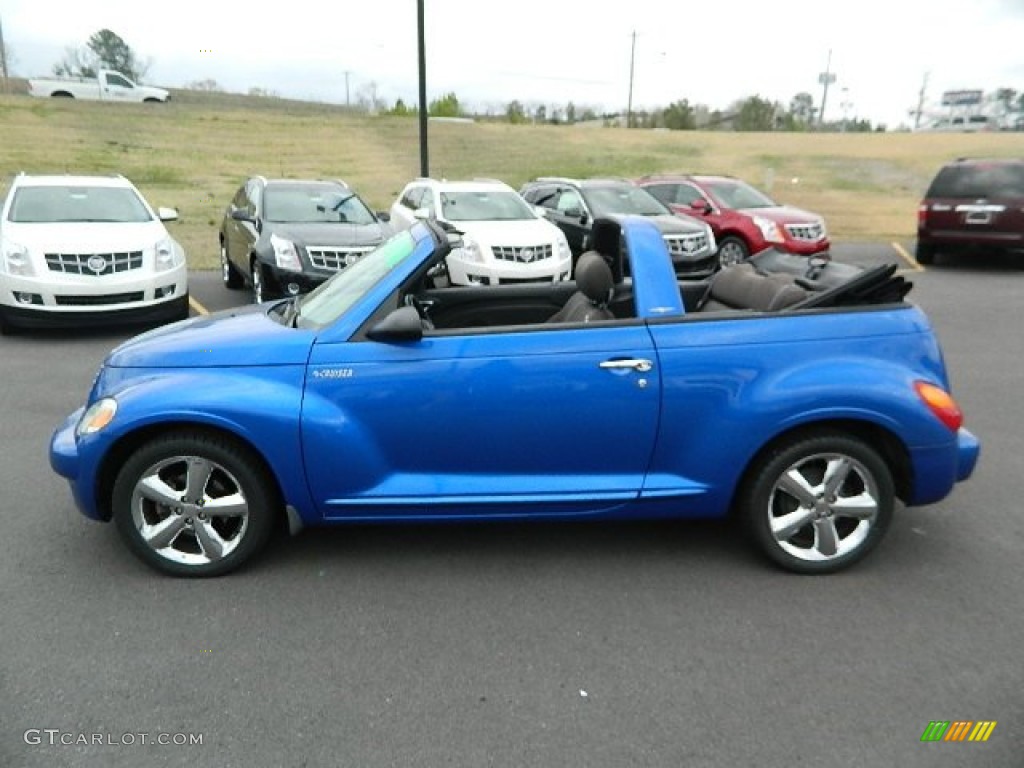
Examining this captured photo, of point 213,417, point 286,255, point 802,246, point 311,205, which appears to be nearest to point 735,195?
point 802,246

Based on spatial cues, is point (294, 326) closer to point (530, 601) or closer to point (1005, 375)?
point (530, 601)

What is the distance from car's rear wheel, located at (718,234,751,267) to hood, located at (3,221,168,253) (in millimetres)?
8793

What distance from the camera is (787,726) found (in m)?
2.70

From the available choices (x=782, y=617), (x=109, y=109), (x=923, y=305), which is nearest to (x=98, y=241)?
(x=782, y=617)

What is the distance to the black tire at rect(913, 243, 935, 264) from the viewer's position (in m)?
14.5

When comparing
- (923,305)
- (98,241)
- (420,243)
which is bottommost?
(923,305)

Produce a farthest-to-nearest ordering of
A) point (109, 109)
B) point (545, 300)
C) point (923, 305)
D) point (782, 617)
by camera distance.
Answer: point (109, 109)
point (923, 305)
point (545, 300)
point (782, 617)

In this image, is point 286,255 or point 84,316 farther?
point 286,255

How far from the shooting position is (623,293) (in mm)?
4332

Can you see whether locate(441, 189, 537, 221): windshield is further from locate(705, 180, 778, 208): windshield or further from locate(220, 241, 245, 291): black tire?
locate(705, 180, 778, 208): windshield

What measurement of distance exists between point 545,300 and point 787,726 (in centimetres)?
274

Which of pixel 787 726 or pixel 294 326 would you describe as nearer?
pixel 787 726

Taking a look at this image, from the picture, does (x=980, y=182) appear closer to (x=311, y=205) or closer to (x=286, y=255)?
(x=311, y=205)

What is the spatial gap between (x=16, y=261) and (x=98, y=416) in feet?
18.3
